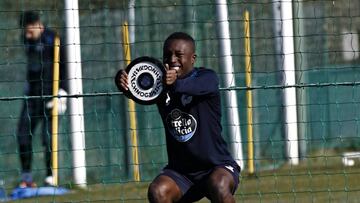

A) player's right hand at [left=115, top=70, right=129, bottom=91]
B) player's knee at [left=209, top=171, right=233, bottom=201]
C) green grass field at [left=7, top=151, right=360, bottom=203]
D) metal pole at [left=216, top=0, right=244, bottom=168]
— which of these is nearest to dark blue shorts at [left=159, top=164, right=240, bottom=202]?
player's knee at [left=209, top=171, right=233, bottom=201]

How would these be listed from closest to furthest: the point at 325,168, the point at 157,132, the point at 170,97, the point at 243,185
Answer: the point at 170,97 < the point at 243,185 < the point at 325,168 < the point at 157,132

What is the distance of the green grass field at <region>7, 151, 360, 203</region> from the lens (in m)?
10.4

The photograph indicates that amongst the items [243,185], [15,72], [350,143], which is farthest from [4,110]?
[350,143]

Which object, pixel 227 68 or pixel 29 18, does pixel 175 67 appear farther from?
pixel 29 18

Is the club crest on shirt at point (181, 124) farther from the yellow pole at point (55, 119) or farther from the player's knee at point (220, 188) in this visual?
the yellow pole at point (55, 119)

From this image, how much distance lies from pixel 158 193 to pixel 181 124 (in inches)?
21.0

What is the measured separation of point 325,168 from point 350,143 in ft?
8.08

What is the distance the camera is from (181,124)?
302 inches

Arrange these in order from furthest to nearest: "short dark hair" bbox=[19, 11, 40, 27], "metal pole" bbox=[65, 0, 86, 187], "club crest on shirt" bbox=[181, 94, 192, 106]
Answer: "short dark hair" bbox=[19, 11, 40, 27] → "metal pole" bbox=[65, 0, 86, 187] → "club crest on shirt" bbox=[181, 94, 192, 106]

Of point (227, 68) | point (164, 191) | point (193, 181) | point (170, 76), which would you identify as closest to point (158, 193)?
point (164, 191)

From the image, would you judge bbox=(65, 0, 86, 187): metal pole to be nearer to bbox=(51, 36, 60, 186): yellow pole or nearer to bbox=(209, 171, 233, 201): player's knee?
bbox=(51, 36, 60, 186): yellow pole

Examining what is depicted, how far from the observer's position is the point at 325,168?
1213 cm

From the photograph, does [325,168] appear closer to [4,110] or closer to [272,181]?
[272,181]

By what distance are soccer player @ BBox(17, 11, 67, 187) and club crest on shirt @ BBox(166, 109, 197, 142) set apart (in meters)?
4.36
